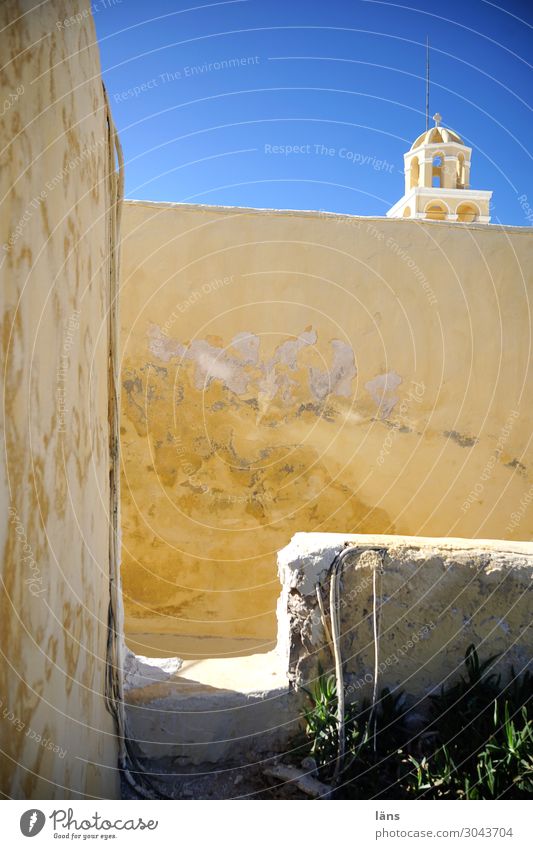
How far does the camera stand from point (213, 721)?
236 cm

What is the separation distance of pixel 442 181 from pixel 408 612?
1146 cm

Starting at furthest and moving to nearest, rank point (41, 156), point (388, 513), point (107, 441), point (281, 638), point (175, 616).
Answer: point (388, 513) → point (175, 616) → point (281, 638) → point (107, 441) → point (41, 156)

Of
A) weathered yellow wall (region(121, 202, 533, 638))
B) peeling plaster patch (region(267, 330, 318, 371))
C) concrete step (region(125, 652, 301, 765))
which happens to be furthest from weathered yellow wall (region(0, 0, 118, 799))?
peeling plaster patch (region(267, 330, 318, 371))

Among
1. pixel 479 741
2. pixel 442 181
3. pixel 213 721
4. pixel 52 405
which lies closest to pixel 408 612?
pixel 479 741

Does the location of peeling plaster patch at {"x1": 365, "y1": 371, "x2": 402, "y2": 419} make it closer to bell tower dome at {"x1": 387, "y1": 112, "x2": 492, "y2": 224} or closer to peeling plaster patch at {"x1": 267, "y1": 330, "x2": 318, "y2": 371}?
peeling plaster patch at {"x1": 267, "y1": 330, "x2": 318, "y2": 371}

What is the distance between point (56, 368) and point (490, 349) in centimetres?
400

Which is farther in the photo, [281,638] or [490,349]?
[490,349]

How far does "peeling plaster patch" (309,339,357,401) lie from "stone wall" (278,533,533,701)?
244cm

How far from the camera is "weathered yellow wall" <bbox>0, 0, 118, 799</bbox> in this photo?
129cm

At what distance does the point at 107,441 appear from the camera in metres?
2.10

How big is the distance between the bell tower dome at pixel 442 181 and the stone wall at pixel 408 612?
410 inches
